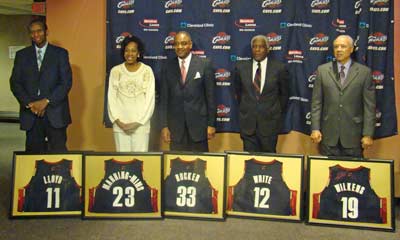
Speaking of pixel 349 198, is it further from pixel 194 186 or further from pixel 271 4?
pixel 271 4

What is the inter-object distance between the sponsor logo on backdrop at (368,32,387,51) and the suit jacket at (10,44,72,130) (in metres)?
2.81

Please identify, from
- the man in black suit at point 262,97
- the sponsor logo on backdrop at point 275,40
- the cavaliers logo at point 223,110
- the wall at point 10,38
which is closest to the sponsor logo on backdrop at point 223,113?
the cavaliers logo at point 223,110

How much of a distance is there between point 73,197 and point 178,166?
2.92 ft

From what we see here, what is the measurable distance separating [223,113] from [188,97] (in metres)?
0.60

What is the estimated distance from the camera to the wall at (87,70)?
4.36 meters

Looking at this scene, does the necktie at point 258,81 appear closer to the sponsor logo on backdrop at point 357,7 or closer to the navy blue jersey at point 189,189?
the navy blue jersey at point 189,189

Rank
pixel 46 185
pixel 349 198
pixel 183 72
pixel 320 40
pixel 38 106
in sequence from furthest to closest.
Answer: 1. pixel 320 40
2. pixel 183 72
3. pixel 38 106
4. pixel 46 185
5. pixel 349 198

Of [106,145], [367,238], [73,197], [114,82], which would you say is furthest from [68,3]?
[367,238]

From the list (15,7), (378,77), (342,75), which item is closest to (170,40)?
(342,75)

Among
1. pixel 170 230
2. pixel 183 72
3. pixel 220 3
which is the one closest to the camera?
pixel 170 230

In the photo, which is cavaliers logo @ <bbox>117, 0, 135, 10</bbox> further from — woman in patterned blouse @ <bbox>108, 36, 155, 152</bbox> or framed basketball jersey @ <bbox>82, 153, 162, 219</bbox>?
framed basketball jersey @ <bbox>82, 153, 162, 219</bbox>

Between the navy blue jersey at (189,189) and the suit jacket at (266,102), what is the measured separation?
0.60m

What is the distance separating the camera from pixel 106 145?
4523 millimetres

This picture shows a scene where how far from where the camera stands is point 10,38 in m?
10.3
